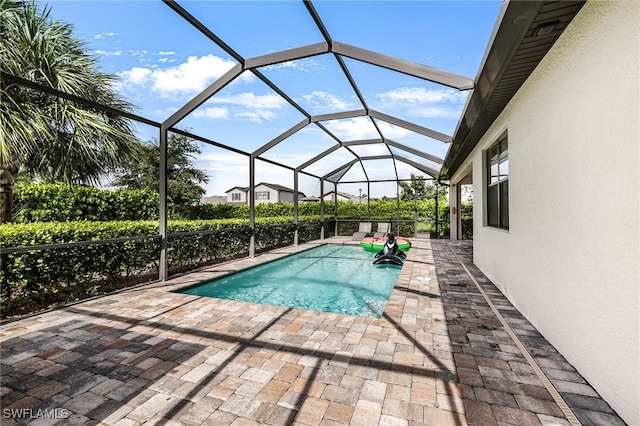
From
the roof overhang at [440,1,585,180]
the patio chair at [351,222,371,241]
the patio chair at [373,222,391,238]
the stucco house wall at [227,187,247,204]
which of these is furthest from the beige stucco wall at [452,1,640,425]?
the stucco house wall at [227,187,247,204]

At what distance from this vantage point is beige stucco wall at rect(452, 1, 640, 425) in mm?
1849

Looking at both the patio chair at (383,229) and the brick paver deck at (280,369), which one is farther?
the patio chair at (383,229)

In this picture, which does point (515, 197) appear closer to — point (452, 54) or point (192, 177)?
point (452, 54)

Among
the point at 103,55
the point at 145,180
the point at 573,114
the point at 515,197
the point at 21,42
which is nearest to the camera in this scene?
the point at 573,114

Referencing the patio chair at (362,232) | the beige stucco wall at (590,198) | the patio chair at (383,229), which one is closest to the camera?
the beige stucco wall at (590,198)

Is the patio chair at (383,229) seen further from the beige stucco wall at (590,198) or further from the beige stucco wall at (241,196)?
the beige stucco wall at (241,196)

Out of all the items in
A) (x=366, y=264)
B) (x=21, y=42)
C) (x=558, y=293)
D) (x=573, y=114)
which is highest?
(x=21, y=42)

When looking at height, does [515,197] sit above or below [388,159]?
below

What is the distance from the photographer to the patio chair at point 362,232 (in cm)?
1390

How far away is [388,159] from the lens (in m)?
13.1

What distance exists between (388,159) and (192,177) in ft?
41.4

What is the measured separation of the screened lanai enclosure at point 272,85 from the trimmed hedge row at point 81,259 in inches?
1.4

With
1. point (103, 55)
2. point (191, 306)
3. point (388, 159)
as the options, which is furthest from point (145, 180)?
point (191, 306)

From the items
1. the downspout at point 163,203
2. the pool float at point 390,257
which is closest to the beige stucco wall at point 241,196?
the pool float at point 390,257
